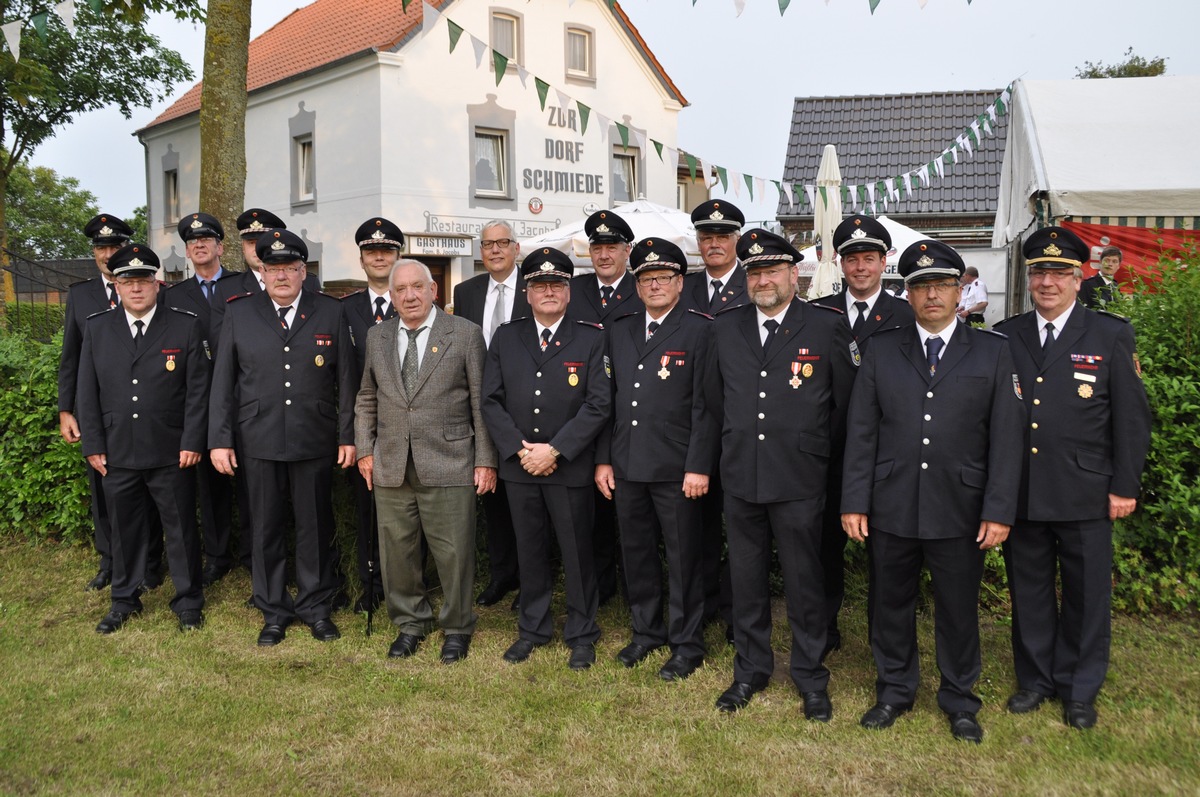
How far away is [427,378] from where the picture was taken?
5012 mm

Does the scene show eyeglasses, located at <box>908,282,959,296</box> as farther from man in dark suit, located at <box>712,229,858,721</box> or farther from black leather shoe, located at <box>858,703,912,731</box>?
black leather shoe, located at <box>858,703,912,731</box>

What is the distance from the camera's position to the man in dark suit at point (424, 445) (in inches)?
197

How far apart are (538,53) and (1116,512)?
2075 centimetres

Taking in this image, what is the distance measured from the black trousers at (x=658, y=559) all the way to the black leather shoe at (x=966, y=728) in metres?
1.25

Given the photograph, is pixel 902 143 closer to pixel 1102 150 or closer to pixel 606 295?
pixel 1102 150

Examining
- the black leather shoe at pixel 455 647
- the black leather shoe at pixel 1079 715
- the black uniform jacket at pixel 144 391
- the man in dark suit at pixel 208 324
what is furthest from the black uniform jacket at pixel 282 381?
the black leather shoe at pixel 1079 715

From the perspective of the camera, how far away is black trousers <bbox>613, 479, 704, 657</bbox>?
480 centimetres

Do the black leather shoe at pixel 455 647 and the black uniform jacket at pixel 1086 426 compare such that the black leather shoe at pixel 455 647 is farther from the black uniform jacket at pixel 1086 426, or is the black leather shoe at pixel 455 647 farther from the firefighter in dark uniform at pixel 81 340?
the black uniform jacket at pixel 1086 426

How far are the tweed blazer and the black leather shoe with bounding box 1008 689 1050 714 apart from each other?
108 inches

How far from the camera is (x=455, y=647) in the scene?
5051 millimetres

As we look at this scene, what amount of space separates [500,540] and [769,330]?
7.67 feet

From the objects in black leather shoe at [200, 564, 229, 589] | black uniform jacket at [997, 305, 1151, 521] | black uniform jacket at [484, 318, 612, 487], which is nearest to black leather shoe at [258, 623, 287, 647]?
black leather shoe at [200, 564, 229, 589]

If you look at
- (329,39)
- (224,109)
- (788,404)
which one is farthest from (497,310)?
(329,39)

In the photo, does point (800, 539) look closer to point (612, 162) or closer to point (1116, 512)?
point (1116, 512)
